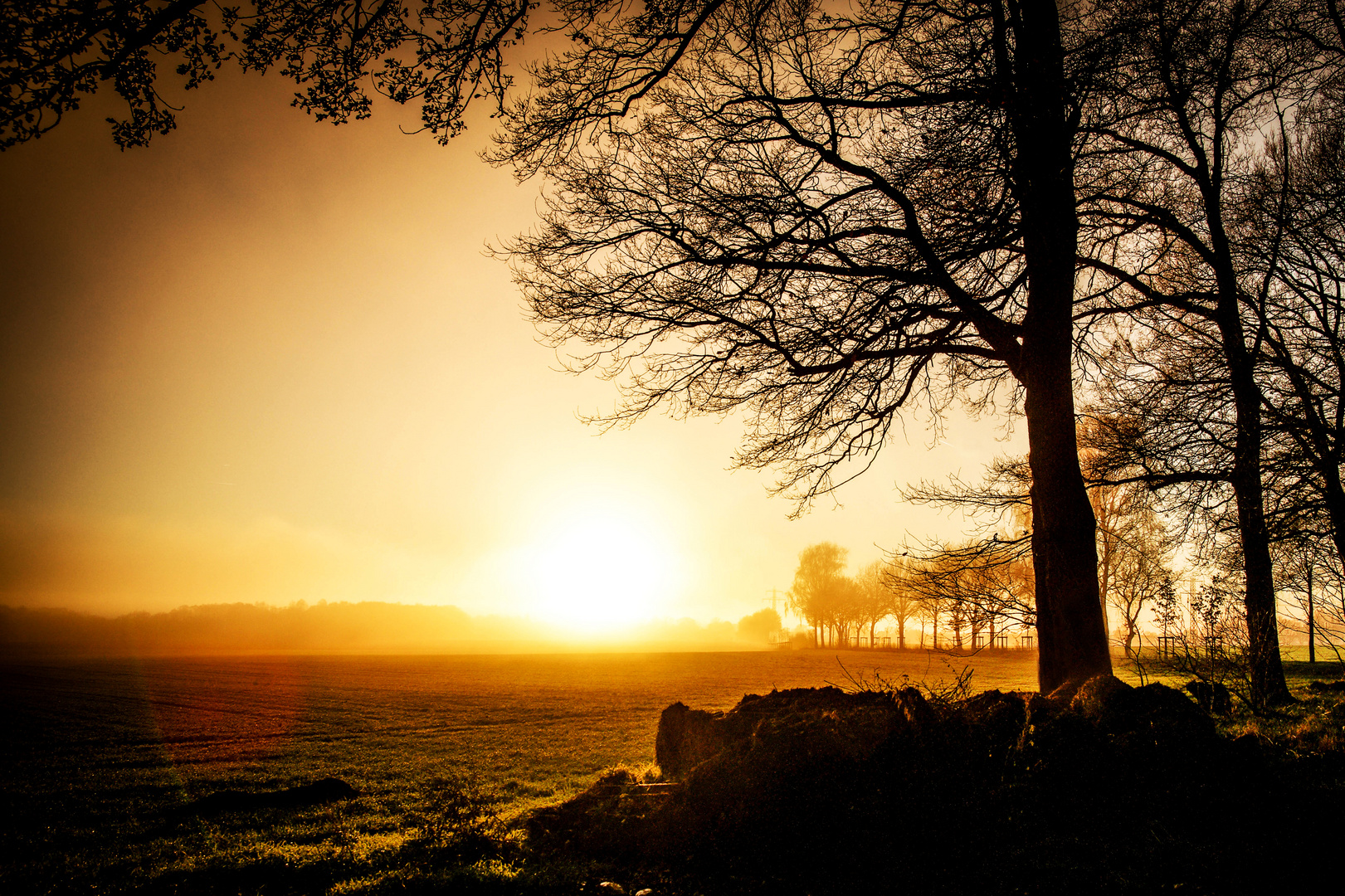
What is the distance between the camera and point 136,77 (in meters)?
3.90

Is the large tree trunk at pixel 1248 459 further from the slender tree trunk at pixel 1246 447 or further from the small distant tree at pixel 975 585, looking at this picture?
the small distant tree at pixel 975 585

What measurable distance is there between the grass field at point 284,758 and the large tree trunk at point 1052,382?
1734mm

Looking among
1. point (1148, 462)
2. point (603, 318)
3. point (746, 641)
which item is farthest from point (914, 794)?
point (746, 641)

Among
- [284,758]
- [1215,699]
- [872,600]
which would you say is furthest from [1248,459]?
→ [872,600]

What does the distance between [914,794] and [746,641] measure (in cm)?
17182

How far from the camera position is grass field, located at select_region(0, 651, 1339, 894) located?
5.77 meters

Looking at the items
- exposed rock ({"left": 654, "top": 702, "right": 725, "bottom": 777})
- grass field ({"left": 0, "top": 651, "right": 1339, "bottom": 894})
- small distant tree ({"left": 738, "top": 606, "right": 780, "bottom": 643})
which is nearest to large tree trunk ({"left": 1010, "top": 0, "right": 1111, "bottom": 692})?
grass field ({"left": 0, "top": 651, "right": 1339, "bottom": 894})

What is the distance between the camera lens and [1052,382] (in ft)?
21.8

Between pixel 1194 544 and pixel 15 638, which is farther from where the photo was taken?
pixel 15 638

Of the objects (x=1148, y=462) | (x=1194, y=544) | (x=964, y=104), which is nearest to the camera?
(x=964, y=104)

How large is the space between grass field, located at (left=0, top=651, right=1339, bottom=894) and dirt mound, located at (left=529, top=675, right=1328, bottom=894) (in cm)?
98

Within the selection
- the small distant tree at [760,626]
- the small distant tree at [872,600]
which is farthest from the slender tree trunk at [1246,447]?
the small distant tree at [760,626]

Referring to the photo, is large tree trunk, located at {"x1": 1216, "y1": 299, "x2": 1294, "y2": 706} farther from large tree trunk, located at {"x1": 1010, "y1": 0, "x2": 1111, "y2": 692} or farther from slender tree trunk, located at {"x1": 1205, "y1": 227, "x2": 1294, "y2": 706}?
large tree trunk, located at {"x1": 1010, "y1": 0, "x2": 1111, "y2": 692}

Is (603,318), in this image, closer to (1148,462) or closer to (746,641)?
(1148,462)
